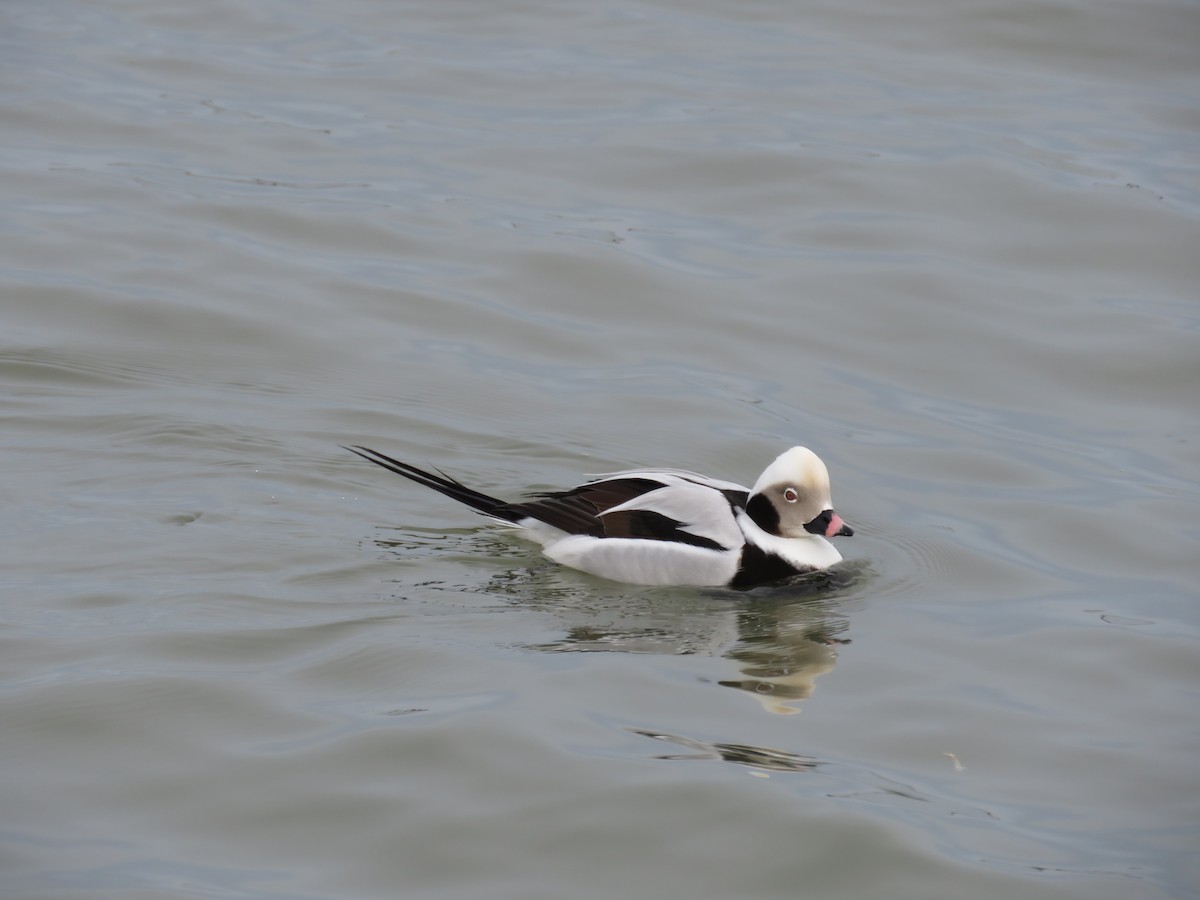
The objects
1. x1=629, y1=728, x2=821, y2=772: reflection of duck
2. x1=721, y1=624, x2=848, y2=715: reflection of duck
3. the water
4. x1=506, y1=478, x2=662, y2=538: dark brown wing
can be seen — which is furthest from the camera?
x1=506, y1=478, x2=662, y2=538: dark brown wing

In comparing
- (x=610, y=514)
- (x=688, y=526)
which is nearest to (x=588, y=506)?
(x=610, y=514)

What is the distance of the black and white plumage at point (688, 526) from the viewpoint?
7.16 metres

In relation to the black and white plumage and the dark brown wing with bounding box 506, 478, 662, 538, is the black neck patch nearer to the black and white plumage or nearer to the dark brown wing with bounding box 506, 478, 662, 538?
the black and white plumage

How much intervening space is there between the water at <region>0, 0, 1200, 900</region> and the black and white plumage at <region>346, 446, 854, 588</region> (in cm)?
15

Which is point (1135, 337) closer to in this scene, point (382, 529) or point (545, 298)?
point (545, 298)

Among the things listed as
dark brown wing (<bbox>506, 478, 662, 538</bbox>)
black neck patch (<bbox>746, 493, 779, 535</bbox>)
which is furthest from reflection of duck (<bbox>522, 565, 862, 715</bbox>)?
dark brown wing (<bbox>506, 478, 662, 538</bbox>)

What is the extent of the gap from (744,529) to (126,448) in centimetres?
330

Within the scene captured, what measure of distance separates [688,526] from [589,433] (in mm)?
1869

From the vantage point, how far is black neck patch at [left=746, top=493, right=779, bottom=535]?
287 inches

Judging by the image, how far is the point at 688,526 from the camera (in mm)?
7242

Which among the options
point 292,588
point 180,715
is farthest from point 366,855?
point 292,588

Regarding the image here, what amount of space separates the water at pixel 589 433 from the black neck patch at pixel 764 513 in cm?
30

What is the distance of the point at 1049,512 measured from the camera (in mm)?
8172

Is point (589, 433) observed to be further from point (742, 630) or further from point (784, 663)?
point (784, 663)
